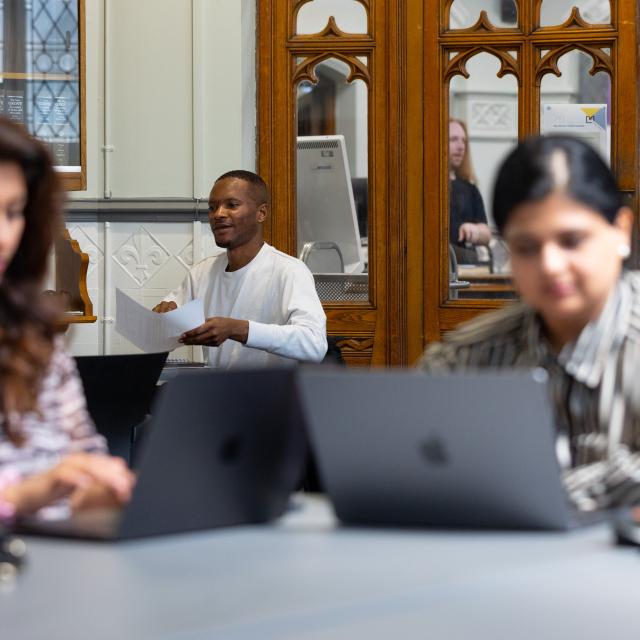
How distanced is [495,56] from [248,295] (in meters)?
1.61

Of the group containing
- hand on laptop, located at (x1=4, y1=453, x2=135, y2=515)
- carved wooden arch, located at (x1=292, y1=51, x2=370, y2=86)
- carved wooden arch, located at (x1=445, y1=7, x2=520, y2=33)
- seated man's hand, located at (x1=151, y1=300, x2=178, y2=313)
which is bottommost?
hand on laptop, located at (x1=4, y1=453, x2=135, y2=515)

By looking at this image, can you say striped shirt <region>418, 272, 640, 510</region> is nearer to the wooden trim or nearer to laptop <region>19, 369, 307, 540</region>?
laptop <region>19, 369, 307, 540</region>

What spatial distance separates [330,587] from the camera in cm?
124

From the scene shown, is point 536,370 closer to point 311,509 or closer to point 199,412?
point 311,509

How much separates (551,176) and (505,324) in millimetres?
257

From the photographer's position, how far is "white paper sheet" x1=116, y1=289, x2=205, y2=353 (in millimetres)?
3834

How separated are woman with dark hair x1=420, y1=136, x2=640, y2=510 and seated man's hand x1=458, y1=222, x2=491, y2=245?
3558 mm

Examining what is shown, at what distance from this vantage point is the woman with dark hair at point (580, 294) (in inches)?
66.3

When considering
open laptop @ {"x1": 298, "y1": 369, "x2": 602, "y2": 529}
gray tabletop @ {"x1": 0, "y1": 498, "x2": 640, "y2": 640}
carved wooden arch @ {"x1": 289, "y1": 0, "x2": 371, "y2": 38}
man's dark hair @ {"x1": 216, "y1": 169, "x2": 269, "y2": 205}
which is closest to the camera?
gray tabletop @ {"x1": 0, "y1": 498, "x2": 640, "y2": 640}

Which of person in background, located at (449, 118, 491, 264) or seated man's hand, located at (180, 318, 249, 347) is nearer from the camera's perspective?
seated man's hand, located at (180, 318, 249, 347)

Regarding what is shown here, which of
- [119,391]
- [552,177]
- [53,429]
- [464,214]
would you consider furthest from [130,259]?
[552,177]

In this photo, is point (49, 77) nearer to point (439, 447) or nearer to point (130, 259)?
point (130, 259)

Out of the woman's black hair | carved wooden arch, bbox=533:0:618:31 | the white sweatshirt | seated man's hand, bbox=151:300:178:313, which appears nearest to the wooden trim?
carved wooden arch, bbox=533:0:618:31

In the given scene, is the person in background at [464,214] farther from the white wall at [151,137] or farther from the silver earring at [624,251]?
A: the silver earring at [624,251]
